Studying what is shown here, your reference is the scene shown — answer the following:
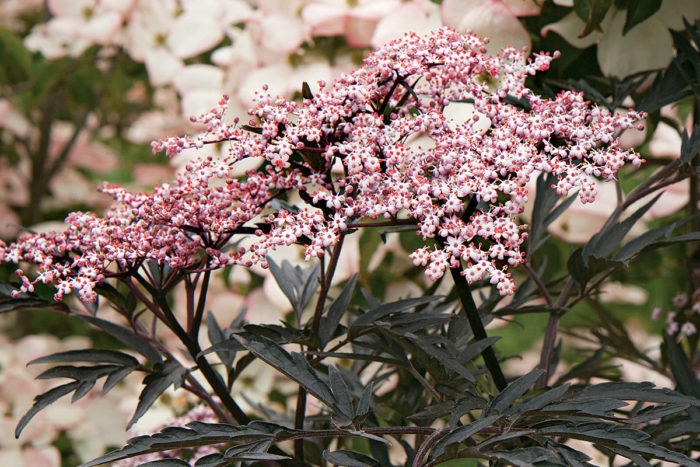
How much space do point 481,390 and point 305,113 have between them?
215 millimetres

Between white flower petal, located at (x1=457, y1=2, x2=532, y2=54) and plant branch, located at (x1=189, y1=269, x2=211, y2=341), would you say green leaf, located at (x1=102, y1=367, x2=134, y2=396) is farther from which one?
white flower petal, located at (x1=457, y1=2, x2=532, y2=54)

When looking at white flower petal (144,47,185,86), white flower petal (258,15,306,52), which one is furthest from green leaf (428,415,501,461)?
white flower petal (144,47,185,86)

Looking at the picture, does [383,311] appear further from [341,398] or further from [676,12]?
[676,12]

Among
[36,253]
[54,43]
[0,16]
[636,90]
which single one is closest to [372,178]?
[36,253]

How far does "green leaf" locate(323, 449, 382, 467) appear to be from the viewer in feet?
1.15

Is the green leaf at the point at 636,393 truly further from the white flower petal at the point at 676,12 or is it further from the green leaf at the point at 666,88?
the white flower petal at the point at 676,12

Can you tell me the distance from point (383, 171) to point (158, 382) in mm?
166

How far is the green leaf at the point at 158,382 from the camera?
1.28 ft

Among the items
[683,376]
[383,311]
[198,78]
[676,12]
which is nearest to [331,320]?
[383,311]

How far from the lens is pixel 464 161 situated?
36 cm

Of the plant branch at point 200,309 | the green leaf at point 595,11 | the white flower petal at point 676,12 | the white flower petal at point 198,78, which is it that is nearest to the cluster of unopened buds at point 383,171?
the plant branch at point 200,309

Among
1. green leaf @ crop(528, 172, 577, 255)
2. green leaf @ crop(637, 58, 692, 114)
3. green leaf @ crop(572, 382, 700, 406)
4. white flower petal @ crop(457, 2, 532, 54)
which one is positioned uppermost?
white flower petal @ crop(457, 2, 532, 54)

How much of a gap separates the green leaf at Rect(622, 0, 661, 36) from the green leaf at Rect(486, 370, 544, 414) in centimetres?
29

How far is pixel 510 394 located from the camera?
1.18ft
